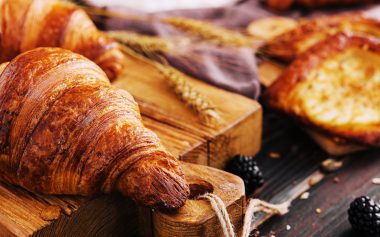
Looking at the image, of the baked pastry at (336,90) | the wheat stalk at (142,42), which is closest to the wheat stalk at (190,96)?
the wheat stalk at (142,42)

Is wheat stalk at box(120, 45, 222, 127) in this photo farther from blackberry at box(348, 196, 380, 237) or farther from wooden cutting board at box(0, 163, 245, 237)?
blackberry at box(348, 196, 380, 237)

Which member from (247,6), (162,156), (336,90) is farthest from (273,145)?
(247,6)

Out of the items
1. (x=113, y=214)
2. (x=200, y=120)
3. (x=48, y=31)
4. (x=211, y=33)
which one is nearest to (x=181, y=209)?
(x=113, y=214)

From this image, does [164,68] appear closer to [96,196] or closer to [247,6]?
[96,196]

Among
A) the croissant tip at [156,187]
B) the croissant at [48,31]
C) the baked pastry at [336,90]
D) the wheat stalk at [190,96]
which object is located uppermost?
the croissant at [48,31]

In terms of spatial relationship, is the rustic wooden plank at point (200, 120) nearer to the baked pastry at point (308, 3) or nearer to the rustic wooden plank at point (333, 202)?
the rustic wooden plank at point (333, 202)

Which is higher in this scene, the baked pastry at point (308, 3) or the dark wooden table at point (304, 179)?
the baked pastry at point (308, 3)

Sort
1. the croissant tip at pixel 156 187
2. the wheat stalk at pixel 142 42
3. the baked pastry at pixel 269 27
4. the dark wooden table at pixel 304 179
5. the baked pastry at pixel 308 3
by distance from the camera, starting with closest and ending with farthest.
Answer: the croissant tip at pixel 156 187
the dark wooden table at pixel 304 179
the wheat stalk at pixel 142 42
the baked pastry at pixel 269 27
the baked pastry at pixel 308 3
